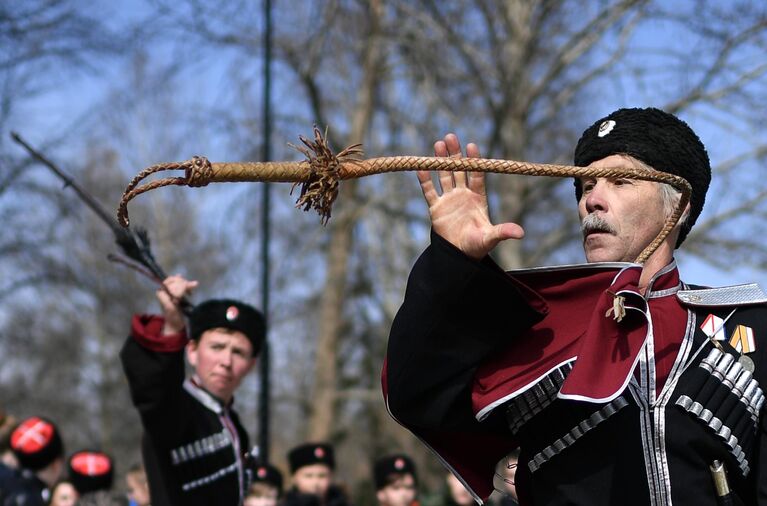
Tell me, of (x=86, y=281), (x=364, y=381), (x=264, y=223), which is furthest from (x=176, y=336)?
(x=364, y=381)

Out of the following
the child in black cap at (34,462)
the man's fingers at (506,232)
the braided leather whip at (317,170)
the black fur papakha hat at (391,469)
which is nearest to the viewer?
the braided leather whip at (317,170)

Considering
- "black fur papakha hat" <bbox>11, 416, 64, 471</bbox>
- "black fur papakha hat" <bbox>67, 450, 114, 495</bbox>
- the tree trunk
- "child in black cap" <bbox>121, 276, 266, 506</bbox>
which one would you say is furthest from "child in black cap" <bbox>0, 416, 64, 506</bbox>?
the tree trunk

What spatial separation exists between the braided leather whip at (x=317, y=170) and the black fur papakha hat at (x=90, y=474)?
5.77 meters

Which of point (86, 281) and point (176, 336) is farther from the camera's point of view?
point (86, 281)

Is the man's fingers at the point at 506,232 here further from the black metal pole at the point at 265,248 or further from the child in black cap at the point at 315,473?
the black metal pole at the point at 265,248

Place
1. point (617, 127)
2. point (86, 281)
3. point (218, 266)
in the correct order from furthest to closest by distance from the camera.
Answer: point (218, 266)
point (86, 281)
point (617, 127)

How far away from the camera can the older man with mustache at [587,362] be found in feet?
10.5

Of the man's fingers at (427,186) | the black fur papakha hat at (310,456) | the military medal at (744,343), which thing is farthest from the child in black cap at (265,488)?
the man's fingers at (427,186)

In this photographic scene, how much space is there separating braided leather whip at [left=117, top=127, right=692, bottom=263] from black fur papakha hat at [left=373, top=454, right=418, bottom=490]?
6.80 m

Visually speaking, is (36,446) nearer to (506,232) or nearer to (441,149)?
(441,149)

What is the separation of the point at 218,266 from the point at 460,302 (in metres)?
23.7

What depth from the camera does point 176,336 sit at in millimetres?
5230

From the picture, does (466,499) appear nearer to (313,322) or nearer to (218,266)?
(313,322)

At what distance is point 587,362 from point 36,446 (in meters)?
5.88
